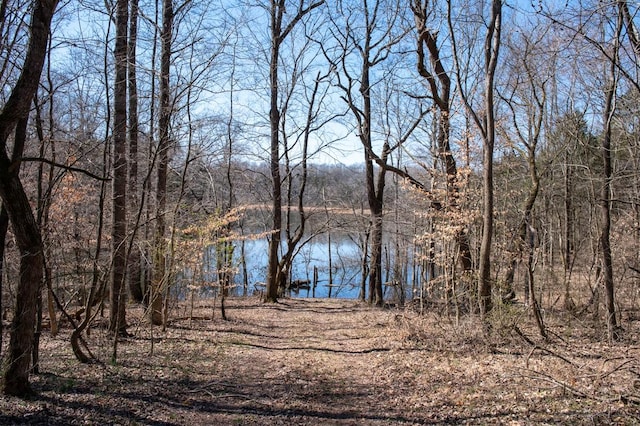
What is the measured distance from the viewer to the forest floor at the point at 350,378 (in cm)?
491

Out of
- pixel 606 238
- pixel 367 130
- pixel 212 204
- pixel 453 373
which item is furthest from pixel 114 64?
pixel 606 238

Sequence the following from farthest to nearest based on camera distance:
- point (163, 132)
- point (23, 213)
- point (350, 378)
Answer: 1. point (163, 132)
2. point (350, 378)
3. point (23, 213)

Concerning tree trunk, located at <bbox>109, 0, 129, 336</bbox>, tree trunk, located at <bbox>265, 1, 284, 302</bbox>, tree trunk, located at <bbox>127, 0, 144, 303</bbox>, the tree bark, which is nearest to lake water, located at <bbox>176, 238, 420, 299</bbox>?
tree trunk, located at <bbox>265, 1, 284, 302</bbox>

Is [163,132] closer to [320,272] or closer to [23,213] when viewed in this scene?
[23,213]

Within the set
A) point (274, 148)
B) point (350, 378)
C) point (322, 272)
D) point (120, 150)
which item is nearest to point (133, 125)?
point (120, 150)

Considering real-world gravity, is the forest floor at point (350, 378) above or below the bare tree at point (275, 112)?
Answer: below

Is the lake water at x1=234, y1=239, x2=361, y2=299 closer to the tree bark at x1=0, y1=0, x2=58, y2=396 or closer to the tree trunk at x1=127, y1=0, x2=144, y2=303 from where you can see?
the tree trunk at x1=127, y1=0, x2=144, y2=303

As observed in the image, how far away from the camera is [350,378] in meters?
6.83

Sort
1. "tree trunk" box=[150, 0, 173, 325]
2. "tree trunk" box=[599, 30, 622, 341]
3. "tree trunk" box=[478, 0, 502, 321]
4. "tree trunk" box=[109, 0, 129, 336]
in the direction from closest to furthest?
"tree trunk" box=[150, 0, 173, 325] → "tree trunk" box=[109, 0, 129, 336] → "tree trunk" box=[478, 0, 502, 321] → "tree trunk" box=[599, 30, 622, 341]

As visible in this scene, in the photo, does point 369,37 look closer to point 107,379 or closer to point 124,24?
point 124,24

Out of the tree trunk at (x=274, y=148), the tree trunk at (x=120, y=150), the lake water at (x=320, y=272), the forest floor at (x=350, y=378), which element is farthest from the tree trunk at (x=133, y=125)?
the lake water at (x=320, y=272)

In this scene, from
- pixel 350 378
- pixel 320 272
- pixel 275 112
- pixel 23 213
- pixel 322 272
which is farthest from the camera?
pixel 320 272

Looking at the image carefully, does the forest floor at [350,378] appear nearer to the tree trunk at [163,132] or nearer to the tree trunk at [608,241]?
the tree trunk at [608,241]

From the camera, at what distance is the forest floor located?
16.1ft
